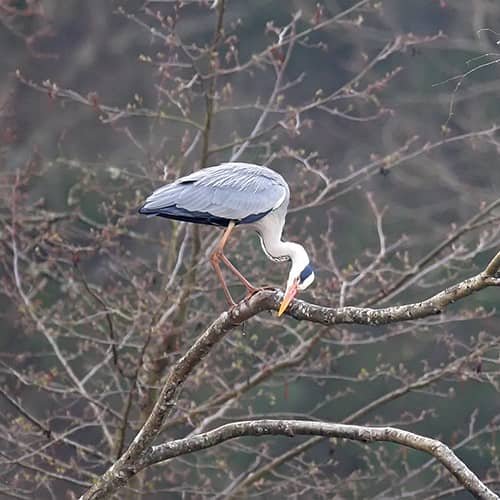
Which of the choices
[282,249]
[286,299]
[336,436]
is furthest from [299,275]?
[336,436]

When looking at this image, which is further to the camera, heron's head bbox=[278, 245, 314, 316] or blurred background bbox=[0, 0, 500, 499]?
blurred background bbox=[0, 0, 500, 499]

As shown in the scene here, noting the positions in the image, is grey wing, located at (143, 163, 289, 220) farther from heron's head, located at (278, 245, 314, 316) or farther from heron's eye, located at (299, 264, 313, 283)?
heron's eye, located at (299, 264, 313, 283)

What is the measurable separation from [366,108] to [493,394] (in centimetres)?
340

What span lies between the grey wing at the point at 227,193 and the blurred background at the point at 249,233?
46.3 inches

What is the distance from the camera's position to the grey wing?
562 cm

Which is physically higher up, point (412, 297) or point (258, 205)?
point (258, 205)

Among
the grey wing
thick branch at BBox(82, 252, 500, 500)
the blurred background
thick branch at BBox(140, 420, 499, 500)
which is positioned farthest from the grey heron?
the blurred background

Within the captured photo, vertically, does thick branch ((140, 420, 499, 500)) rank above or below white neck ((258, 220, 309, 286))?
below

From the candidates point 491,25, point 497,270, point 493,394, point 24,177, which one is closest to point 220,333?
point 497,270

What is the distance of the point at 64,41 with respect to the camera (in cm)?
1489

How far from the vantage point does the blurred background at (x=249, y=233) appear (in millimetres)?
7840

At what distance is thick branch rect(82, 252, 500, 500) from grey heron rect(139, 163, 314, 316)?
75cm

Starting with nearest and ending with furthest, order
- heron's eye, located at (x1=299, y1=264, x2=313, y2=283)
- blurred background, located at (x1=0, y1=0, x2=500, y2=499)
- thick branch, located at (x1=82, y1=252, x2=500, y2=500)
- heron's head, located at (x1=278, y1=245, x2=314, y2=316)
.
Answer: thick branch, located at (x1=82, y1=252, x2=500, y2=500) → heron's head, located at (x1=278, y1=245, x2=314, y2=316) → heron's eye, located at (x1=299, y1=264, x2=313, y2=283) → blurred background, located at (x1=0, y1=0, x2=500, y2=499)

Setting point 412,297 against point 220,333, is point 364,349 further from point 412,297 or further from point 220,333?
point 220,333
